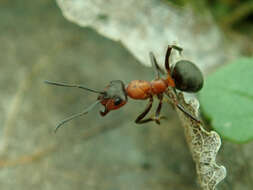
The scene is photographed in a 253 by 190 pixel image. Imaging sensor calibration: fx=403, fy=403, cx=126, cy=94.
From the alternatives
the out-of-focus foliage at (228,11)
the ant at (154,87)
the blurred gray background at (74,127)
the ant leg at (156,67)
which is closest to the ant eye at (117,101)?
the ant at (154,87)

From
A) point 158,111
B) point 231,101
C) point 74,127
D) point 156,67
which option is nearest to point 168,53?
point 156,67

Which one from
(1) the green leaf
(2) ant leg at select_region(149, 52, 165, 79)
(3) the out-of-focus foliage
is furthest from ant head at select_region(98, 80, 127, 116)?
(3) the out-of-focus foliage

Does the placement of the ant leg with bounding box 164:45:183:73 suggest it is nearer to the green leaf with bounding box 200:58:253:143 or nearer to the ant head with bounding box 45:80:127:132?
the green leaf with bounding box 200:58:253:143

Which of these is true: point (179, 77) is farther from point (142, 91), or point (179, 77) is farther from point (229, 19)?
point (229, 19)

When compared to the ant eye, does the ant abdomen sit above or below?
above

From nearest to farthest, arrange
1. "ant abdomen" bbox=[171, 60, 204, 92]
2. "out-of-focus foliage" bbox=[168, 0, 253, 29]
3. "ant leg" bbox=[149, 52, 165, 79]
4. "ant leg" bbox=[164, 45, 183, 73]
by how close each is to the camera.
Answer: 1. "ant abdomen" bbox=[171, 60, 204, 92]
2. "ant leg" bbox=[164, 45, 183, 73]
3. "ant leg" bbox=[149, 52, 165, 79]
4. "out-of-focus foliage" bbox=[168, 0, 253, 29]

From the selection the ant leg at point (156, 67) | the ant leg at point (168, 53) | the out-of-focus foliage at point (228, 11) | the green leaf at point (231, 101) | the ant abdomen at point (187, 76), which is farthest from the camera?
the out-of-focus foliage at point (228, 11)

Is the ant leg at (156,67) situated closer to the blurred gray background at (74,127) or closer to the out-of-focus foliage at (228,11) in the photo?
the blurred gray background at (74,127)
